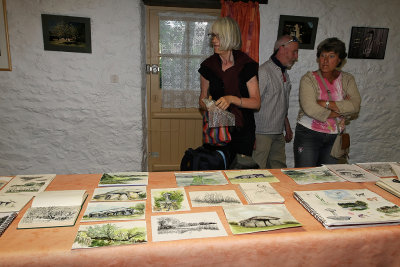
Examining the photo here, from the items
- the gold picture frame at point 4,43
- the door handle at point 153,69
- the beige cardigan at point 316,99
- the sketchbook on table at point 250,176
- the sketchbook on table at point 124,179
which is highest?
the gold picture frame at point 4,43

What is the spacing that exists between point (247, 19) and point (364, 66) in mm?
1653

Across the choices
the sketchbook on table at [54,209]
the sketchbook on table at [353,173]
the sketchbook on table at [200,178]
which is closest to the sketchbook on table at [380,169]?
→ the sketchbook on table at [353,173]

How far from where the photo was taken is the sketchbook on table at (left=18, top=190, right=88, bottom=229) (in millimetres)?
1102

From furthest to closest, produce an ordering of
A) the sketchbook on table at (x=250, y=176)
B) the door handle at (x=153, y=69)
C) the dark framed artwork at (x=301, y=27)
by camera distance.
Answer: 1. the door handle at (x=153, y=69)
2. the dark framed artwork at (x=301, y=27)
3. the sketchbook on table at (x=250, y=176)

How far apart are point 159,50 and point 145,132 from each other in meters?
1.03

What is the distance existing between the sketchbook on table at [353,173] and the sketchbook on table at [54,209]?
4.54ft

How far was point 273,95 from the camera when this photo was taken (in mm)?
2602

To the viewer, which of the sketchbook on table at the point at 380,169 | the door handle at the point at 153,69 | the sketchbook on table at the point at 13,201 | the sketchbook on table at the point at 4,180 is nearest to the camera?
the sketchbook on table at the point at 13,201

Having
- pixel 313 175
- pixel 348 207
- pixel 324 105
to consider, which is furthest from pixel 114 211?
pixel 324 105

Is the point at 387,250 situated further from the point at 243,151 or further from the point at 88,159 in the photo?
the point at 88,159

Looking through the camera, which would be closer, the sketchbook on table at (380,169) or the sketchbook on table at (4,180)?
the sketchbook on table at (4,180)

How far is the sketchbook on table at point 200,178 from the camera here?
151 centimetres

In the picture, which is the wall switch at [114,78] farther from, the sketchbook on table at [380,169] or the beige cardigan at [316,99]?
the sketchbook on table at [380,169]

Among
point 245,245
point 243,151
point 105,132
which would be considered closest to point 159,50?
point 105,132
